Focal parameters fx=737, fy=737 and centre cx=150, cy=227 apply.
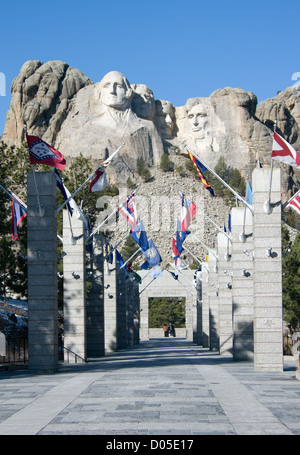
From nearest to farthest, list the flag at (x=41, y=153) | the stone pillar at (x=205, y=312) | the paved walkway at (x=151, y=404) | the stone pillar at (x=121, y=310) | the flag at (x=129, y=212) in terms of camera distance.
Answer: the paved walkway at (x=151, y=404) < the flag at (x=41, y=153) < the flag at (x=129, y=212) < the stone pillar at (x=205, y=312) < the stone pillar at (x=121, y=310)

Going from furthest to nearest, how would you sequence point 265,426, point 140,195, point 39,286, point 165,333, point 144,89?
point 144,89 → point 140,195 → point 165,333 → point 39,286 → point 265,426

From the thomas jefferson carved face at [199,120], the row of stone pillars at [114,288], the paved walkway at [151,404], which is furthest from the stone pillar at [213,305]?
the thomas jefferson carved face at [199,120]

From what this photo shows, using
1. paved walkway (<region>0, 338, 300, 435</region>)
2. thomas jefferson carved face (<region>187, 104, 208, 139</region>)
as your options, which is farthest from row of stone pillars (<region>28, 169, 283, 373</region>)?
thomas jefferson carved face (<region>187, 104, 208, 139</region>)

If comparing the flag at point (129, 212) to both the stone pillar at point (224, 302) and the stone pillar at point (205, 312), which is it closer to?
the stone pillar at point (224, 302)

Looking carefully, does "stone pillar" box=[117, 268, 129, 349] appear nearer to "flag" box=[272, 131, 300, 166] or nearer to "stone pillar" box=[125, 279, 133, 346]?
"stone pillar" box=[125, 279, 133, 346]

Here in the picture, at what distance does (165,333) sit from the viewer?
9469 centimetres

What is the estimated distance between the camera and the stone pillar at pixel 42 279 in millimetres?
23125

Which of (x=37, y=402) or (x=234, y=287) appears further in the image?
(x=234, y=287)

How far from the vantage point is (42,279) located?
23.5 m

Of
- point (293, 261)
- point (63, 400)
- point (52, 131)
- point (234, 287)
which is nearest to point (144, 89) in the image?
point (52, 131)

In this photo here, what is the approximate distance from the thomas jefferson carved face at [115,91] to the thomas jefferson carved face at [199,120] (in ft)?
57.7

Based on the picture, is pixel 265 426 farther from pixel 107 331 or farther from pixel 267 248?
pixel 107 331

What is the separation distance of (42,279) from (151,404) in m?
10.2

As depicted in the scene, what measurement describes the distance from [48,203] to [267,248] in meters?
7.19
